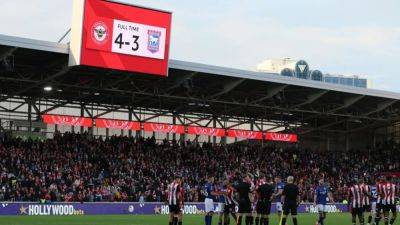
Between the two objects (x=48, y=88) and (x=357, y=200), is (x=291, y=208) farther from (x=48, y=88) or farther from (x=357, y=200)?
(x=48, y=88)

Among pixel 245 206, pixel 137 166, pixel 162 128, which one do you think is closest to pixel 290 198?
pixel 245 206

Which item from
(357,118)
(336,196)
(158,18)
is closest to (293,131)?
(357,118)

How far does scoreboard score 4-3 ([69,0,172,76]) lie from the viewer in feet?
144

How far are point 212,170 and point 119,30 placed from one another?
1644 cm

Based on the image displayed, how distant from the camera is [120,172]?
1997 inches

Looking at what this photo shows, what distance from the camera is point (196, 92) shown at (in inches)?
2192

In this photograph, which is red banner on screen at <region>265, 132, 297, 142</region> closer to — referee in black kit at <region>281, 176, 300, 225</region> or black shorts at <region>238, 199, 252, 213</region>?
referee in black kit at <region>281, 176, 300, 225</region>

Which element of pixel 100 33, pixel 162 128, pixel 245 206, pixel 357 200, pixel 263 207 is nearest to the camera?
pixel 245 206

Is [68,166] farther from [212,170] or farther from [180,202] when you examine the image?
[180,202]

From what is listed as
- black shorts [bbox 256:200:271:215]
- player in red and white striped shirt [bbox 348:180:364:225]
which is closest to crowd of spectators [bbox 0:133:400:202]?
player in red and white striped shirt [bbox 348:180:364:225]

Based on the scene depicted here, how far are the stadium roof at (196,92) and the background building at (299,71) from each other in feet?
14.2

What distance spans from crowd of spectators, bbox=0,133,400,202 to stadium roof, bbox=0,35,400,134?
126 inches

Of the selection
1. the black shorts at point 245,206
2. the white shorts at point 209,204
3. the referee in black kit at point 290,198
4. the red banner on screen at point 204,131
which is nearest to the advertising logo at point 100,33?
the red banner on screen at point 204,131

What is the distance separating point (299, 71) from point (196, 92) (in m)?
16.2
